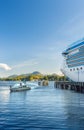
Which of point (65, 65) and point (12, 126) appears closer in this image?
point (12, 126)

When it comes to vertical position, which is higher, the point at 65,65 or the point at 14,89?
the point at 65,65

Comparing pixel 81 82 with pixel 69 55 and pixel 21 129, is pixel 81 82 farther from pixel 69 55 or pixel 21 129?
pixel 21 129

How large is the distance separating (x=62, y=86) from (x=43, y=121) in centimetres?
8763

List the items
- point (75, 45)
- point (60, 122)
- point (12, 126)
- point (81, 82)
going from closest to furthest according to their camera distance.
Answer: point (12, 126), point (60, 122), point (81, 82), point (75, 45)

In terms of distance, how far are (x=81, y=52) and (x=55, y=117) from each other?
59.1 meters

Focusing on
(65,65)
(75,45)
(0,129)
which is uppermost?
(75,45)

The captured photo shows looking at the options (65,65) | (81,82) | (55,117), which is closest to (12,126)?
(55,117)

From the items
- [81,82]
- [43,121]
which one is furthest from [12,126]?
[81,82]

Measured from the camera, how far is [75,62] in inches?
3585

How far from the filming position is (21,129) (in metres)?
25.1

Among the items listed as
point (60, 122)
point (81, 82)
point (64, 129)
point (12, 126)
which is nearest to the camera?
point (64, 129)

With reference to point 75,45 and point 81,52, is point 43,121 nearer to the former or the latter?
point 81,52

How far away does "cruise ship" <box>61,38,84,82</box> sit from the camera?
85438mm

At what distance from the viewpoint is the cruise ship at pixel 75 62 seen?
8544cm
